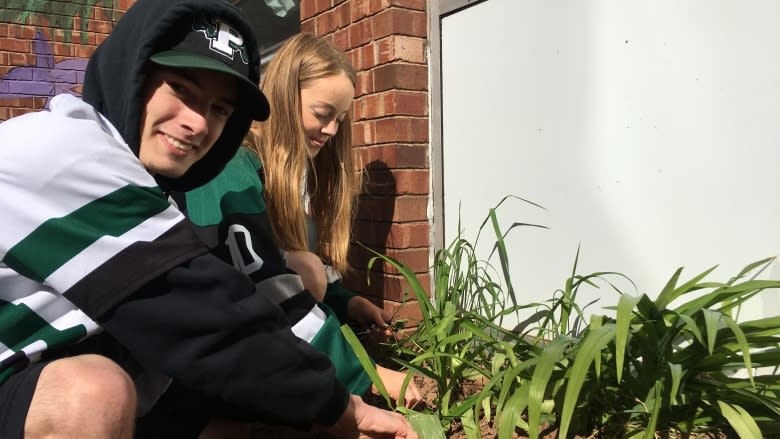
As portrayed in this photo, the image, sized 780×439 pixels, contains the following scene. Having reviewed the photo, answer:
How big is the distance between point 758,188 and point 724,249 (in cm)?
19

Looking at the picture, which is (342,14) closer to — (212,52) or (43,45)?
(212,52)

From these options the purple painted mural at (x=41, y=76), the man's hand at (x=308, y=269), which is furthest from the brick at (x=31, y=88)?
the man's hand at (x=308, y=269)

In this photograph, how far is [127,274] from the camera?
1090mm

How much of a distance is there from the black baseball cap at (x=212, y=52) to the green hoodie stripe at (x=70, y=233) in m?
0.33

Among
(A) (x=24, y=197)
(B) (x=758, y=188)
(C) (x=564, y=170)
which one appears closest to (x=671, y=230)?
(B) (x=758, y=188)

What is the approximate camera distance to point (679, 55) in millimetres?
1692

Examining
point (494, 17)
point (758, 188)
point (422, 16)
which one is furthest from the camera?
point (422, 16)

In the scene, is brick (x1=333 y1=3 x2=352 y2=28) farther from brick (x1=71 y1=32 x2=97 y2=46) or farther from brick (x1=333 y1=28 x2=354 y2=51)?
brick (x1=71 y1=32 x2=97 y2=46)

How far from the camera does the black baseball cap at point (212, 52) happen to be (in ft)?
4.24

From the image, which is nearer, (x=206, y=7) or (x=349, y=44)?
(x=206, y=7)

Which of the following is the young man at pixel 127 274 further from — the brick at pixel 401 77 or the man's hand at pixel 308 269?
the brick at pixel 401 77

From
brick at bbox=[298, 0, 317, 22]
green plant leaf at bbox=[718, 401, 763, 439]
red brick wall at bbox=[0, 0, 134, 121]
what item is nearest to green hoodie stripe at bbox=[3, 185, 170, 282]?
green plant leaf at bbox=[718, 401, 763, 439]

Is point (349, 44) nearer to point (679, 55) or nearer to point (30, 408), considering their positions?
point (679, 55)

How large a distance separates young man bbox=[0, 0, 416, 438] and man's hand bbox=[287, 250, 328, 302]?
2.06 feet
